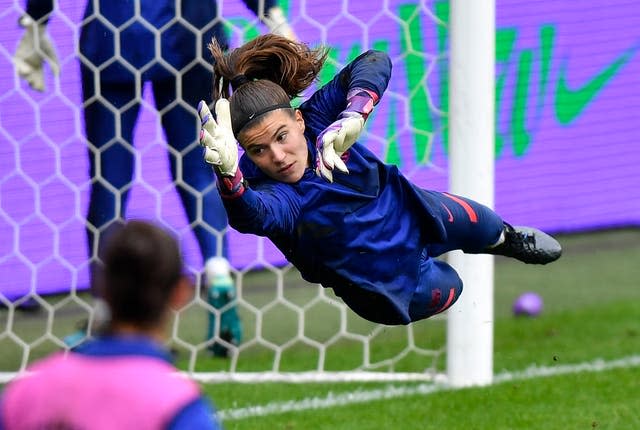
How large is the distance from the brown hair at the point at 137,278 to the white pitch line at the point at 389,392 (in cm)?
259

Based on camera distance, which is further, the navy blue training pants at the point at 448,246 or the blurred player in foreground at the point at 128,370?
the navy blue training pants at the point at 448,246

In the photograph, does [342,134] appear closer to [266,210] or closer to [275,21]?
[266,210]

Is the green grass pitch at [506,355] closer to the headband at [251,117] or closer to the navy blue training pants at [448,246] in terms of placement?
the navy blue training pants at [448,246]

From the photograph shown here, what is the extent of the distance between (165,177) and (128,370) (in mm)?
3941

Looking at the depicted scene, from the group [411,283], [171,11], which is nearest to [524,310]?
[171,11]

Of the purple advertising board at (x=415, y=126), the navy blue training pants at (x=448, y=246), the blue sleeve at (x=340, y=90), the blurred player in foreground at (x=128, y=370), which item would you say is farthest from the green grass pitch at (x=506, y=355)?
the blurred player in foreground at (x=128, y=370)

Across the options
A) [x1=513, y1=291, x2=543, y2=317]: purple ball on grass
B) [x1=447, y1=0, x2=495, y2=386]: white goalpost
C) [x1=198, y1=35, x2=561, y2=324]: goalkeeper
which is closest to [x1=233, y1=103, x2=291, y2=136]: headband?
[x1=198, y1=35, x2=561, y2=324]: goalkeeper

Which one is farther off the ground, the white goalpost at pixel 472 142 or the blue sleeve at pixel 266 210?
the blue sleeve at pixel 266 210

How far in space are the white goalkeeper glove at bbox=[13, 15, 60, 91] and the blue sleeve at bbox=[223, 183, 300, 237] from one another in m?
2.03

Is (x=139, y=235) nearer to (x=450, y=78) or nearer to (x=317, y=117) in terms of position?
(x=317, y=117)

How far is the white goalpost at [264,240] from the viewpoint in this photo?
4.69 metres

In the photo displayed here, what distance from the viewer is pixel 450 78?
470 cm

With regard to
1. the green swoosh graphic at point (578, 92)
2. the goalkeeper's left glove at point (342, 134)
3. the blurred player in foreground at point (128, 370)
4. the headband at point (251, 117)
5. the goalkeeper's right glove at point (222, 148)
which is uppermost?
the blurred player in foreground at point (128, 370)

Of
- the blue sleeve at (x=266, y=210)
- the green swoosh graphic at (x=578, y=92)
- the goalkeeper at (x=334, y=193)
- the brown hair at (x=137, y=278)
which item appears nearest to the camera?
the brown hair at (x=137, y=278)
